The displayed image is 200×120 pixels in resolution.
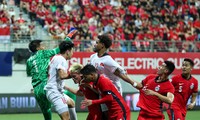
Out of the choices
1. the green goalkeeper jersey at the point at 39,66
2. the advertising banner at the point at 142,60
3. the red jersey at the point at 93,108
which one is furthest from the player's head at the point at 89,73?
the advertising banner at the point at 142,60

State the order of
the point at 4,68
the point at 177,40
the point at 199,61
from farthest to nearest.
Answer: the point at 177,40, the point at 199,61, the point at 4,68

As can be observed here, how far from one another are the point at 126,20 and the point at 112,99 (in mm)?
17546

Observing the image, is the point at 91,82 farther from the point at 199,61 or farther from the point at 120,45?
the point at 199,61

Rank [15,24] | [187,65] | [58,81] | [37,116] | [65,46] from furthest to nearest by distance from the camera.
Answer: [15,24]
[37,116]
[187,65]
[58,81]
[65,46]

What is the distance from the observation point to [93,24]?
2566 centimetres

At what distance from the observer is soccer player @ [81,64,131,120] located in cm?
961

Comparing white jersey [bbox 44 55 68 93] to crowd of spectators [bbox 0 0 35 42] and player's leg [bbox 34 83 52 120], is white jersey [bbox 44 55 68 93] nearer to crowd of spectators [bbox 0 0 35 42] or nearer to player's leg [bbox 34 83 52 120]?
player's leg [bbox 34 83 52 120]

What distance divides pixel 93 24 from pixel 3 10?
159 inches

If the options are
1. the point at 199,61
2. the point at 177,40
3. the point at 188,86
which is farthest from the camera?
the point at 177,40

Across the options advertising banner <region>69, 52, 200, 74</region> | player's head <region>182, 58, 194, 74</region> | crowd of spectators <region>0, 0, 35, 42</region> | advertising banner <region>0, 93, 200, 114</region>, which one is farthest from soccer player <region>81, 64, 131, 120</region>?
advertising banner <region>69, 52, 200, 74</region>

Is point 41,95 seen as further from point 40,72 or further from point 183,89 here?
point 183,89

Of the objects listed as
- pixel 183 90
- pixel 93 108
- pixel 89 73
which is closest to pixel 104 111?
pixel 93 108

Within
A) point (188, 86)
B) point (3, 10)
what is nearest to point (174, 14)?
point (3, 10)

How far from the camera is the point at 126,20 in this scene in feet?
88.8
